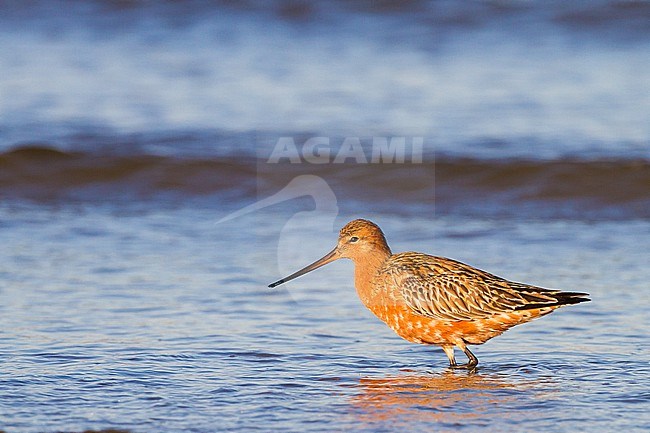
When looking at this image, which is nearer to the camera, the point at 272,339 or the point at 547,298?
the point at 547,298

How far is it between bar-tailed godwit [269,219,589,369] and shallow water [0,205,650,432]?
6.8 inches

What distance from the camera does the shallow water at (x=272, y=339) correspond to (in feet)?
17.4

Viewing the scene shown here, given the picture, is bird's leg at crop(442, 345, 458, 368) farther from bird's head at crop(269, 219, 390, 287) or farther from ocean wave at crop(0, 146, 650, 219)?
ocean wave at crop(0, 146, 650, 219)

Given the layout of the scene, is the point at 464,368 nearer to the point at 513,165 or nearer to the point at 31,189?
the point at 513,165

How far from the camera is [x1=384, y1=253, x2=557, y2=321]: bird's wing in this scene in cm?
624

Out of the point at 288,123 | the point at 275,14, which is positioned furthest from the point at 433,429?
the point at 275,14

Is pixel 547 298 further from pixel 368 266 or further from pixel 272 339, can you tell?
pixel 272 339

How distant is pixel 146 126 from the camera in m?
12.1

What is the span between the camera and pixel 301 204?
34.1ft

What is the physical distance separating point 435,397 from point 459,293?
0.93 meters

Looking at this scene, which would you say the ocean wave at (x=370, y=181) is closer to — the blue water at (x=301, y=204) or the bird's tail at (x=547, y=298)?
the blue water at (x=301, y=204)

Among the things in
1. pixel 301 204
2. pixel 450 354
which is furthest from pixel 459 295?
pixel 301 204

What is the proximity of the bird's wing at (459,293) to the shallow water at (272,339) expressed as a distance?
296 millimetres

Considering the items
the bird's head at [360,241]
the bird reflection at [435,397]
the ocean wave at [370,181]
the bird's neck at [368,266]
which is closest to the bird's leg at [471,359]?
the bird reflection at [435,397]
